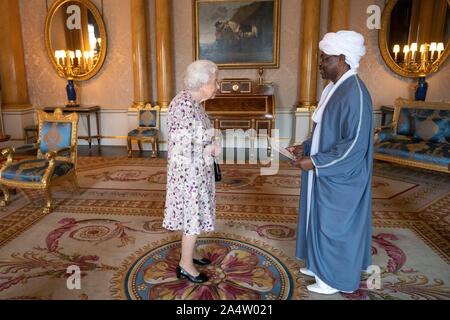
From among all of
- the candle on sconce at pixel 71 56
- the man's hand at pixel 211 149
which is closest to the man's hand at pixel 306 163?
the man's hand at pixel 211 149

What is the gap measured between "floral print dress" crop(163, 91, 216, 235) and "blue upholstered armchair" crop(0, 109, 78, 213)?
2.05 m

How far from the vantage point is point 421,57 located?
236 inches

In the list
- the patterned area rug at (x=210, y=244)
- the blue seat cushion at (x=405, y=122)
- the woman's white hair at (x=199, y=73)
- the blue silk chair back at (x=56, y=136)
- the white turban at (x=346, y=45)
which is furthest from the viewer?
the blue seat cushion at (x=405, y=122)

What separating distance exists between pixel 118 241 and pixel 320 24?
211 inches

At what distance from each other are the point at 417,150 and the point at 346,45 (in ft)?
10.5

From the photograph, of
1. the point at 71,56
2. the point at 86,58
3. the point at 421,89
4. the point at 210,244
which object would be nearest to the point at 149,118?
the point at 86,58

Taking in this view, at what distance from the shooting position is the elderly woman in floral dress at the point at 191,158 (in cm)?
199

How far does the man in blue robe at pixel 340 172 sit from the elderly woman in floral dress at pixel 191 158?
1.96ft

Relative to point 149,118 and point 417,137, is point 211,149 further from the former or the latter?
point 149,118

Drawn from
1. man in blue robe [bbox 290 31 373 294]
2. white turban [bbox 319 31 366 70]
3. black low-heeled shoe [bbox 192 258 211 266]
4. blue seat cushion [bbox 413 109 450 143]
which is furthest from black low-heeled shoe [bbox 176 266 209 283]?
blue seat cushion [bbox 413 109 450 143]

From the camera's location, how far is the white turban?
186 centimetres

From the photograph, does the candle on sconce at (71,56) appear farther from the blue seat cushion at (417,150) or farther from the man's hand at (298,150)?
the man's hand at (298,150)

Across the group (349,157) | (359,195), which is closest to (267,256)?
(359,195)
